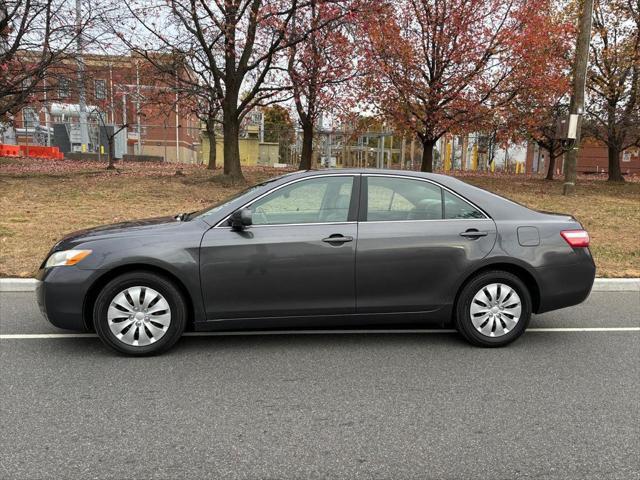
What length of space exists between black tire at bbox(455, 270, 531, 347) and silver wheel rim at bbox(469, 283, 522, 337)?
3 cm

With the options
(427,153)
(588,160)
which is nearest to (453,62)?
(427,153)

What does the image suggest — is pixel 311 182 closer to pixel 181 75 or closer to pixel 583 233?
pixel 583 233

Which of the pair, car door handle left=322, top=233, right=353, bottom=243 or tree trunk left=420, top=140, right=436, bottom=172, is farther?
tree trunk left=420, top=140, right=436, bottom=172

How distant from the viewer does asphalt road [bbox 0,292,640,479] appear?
2826 mm

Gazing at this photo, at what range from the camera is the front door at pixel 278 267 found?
4.30 metres

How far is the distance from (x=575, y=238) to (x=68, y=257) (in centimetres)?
433

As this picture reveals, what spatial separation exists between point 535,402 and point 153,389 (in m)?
2.64

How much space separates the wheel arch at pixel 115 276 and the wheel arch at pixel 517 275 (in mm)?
2299

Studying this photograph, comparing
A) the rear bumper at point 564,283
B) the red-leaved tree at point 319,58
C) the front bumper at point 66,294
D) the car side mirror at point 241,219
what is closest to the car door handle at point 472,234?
the rear bumper at point 564,283

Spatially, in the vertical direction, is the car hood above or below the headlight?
above

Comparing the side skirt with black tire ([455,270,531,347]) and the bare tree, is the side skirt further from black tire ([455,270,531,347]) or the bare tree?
the bare tree

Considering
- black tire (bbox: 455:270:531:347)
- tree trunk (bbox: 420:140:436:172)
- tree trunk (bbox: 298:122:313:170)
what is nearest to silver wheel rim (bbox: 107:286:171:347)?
black tire (bbox: 455:270:531:347)

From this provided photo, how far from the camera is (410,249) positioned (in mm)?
4508

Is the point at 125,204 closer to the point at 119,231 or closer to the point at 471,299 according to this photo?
the point at 119,231
